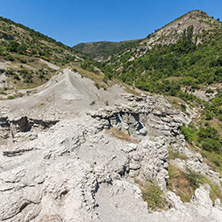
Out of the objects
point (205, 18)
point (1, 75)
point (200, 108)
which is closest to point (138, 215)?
point (200, 108)

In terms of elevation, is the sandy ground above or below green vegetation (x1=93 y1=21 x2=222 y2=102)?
below

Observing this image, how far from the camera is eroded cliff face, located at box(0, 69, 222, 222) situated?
464 centimetres

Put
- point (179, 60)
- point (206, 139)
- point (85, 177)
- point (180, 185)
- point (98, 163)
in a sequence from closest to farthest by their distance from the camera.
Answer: point (85, 177)
point (98, 163)
point (180, 185)
point (206, 139)
point (179, 60)

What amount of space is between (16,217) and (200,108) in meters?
43.3

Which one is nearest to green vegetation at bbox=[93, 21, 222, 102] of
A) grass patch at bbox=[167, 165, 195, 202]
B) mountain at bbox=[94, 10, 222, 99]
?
mountain at bbox=[94, 10, 222, 99]

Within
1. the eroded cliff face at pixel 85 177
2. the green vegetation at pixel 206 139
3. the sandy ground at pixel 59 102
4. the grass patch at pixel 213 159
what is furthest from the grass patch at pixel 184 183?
the green vegetation at pixel 206 139

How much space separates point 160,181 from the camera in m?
8.02

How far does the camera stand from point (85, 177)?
5488 millimetres

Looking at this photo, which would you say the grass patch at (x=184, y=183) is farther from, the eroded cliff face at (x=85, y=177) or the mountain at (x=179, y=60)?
the mountain at (x=179, y=60)

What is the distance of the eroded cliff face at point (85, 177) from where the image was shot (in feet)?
15.2

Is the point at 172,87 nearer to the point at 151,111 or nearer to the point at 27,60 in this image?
the point at 151,111

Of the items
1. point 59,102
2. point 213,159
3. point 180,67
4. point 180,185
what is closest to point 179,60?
point 180,67

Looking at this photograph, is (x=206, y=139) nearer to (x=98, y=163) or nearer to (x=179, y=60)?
(x=98, y=163)

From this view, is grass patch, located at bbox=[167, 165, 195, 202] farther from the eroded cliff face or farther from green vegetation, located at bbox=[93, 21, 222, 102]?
green vegetation, located at bbox=[93, 21, 222, 102]
